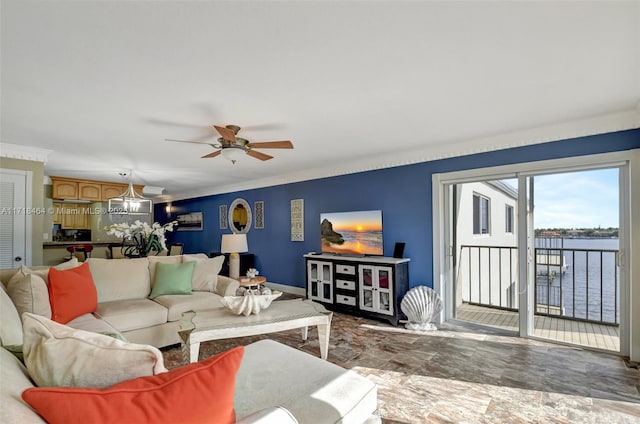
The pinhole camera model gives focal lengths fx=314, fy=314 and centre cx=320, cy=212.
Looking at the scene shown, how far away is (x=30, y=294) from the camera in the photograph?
96.1 inches

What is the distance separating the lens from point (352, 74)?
2146 mm

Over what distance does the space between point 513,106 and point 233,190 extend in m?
5.79

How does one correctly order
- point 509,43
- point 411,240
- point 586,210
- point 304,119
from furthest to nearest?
point 411,240 < point 586,210 < point 304,119 < point 509,43

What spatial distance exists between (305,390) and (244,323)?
3.85 feet

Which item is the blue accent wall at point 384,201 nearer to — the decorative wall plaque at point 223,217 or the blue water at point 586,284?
the decorative wall plaque at point 223,217

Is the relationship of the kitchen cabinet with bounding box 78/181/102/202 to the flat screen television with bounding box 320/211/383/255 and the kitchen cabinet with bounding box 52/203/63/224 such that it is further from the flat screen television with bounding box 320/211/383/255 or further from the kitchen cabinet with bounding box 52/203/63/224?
the flat screen television with bounding box 320/211/383/255

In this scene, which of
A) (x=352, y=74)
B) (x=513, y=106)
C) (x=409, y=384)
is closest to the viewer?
(x=352, y=74)

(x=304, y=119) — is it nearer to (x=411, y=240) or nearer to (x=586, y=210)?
(x=411, y=240)

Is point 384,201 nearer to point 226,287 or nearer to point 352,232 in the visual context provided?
point 352,232

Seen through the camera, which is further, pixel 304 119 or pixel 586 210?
pixel 586 210

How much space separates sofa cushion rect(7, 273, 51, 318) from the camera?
240 centimetres

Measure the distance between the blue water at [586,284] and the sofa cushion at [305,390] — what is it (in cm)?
346

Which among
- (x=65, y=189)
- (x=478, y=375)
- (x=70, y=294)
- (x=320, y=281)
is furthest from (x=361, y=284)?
(x=65, y=189)

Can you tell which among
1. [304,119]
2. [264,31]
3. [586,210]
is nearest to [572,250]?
[586,210]
